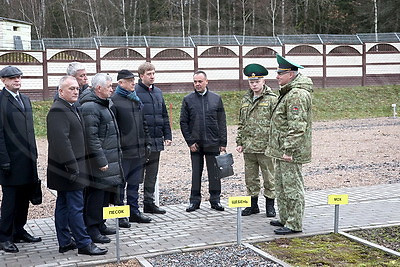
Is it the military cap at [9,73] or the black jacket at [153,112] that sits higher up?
the military cap at [9,73]

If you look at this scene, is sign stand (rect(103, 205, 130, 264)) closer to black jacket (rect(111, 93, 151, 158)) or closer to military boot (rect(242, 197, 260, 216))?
black jacket (rect(111, 93, 151, 158))

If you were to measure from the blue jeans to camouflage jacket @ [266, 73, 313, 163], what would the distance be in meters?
2.41

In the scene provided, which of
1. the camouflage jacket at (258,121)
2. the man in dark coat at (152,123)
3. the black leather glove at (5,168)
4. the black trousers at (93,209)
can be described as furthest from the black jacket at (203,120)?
the black leather glove at (5,168)

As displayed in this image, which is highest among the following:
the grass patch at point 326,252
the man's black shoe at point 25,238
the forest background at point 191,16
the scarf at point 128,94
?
the forest background at point 191,16

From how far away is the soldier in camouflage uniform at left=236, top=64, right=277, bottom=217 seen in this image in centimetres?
720

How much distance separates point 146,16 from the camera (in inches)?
1734

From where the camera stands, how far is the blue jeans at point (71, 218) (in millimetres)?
5676

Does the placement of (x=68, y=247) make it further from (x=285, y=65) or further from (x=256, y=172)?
(x=285, y=65)

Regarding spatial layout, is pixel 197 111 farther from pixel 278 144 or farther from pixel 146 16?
pixel 146 16

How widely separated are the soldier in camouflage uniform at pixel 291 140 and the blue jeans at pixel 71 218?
89.3 inches

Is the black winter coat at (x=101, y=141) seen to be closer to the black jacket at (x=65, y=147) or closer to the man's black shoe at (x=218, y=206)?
the black jacket at (x=65, y=147)

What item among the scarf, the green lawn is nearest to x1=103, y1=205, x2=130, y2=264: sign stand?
the scarf

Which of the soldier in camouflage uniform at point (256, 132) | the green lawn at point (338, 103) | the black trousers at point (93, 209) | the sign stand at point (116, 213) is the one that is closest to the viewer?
the sign stand at point (116, 213)

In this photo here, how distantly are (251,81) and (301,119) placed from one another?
3.96ft
